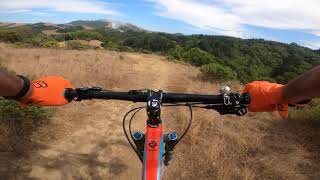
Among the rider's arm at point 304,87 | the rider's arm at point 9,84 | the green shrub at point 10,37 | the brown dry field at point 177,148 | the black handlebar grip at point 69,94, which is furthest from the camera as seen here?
the green shrub at point 10,37

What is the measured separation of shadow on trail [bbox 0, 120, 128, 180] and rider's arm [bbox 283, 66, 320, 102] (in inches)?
148

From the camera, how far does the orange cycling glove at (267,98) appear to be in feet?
7.54

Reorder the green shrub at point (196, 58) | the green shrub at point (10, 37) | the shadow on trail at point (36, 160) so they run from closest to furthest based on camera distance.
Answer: the shadow on trail at point (36, 160) → the green shrub at point (196, 58) → the green shrub at point (10, 37)

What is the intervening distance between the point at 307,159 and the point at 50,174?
4.47 metres

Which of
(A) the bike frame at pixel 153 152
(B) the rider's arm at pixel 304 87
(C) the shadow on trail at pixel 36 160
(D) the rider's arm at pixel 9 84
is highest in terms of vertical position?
(B) the rider's arm at pixel 304 87

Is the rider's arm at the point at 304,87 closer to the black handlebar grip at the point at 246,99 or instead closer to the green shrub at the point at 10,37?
the black handlebar grip at the point at 246,99

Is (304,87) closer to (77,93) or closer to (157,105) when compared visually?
(157,105)

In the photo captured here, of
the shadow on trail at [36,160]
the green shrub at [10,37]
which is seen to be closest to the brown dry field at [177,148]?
the shadow on trail at [36,160]

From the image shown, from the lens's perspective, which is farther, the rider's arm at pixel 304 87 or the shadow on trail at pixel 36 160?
the shadow on trail at pixel 36 160

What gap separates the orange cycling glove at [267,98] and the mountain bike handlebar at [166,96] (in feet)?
0.18

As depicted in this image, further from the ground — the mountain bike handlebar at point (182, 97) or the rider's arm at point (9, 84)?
the rider's arm at point (9, 84)

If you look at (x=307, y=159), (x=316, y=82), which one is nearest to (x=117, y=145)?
(x=307, y=159)

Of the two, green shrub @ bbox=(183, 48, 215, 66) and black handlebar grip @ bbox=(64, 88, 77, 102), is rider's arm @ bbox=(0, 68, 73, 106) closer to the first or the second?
black handlebar grip @ bbox=(64, 88, 77, 102)

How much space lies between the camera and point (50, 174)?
5.13 metres
